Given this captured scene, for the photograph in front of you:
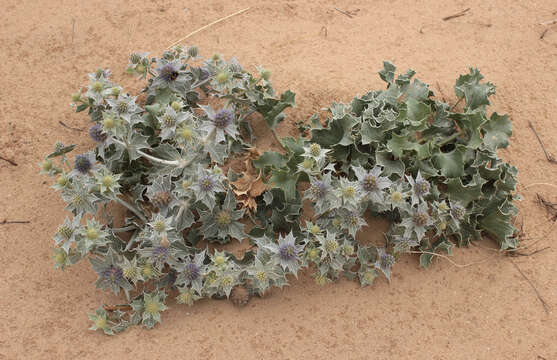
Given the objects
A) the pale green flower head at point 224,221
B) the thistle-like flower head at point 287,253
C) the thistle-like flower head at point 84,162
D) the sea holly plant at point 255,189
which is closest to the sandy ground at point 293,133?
the sea holly plant at point 255,189

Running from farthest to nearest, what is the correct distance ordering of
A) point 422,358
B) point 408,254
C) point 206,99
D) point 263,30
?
1. point 263,30
2. point 206,99
3. point 408,254
4. point 422,358

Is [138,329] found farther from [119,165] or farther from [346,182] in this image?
[346,182]

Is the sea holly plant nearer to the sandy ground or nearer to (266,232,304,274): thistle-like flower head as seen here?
(266,232,304,274): thistle-like flower head

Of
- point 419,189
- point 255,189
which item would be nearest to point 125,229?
Answer: point 255,189

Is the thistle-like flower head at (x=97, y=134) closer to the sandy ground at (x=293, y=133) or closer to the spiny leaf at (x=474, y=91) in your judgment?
the sandy ground at (x=293, y=133)

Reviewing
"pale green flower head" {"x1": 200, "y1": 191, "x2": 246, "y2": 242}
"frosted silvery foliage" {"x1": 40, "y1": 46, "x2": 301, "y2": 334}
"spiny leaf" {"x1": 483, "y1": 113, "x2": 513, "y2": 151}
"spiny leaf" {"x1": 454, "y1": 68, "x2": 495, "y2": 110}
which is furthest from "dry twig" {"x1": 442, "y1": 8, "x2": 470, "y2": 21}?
"pale green flower head" {"x1": 200, "y1": 191, "x2": 246, "y2": 242}

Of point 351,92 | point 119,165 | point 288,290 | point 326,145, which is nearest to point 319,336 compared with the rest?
point 288,290
